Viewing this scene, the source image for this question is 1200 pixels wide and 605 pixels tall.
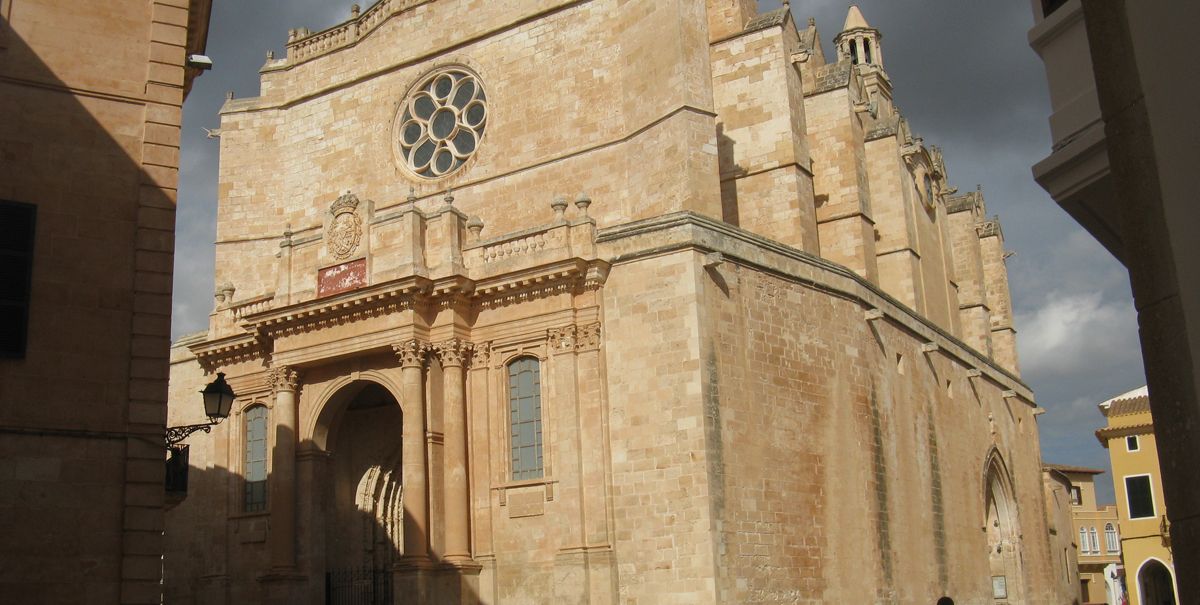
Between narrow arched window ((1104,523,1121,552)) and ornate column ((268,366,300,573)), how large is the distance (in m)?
42.3

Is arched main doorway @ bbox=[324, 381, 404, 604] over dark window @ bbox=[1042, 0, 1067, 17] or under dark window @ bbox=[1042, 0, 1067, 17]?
under

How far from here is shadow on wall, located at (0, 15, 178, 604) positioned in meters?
10.0

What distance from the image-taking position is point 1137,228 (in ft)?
17.2

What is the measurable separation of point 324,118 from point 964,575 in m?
14.7

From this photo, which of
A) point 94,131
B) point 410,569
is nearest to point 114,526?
point 94,131

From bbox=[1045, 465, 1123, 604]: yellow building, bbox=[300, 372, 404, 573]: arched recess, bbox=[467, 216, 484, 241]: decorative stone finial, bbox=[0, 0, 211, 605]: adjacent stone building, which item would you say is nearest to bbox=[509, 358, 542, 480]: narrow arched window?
bbox=[467, 216, 484, 241]: decorative stone finial

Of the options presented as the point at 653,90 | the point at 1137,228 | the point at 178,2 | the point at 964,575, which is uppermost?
the point at 653,90

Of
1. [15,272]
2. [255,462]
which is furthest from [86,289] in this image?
[255,462]

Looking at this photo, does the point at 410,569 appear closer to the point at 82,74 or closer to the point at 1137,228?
the point at 82,74

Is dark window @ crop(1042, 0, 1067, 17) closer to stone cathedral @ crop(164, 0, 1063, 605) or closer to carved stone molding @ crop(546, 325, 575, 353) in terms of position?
stone cathedral @ crop(164, 0, 1063, 605)

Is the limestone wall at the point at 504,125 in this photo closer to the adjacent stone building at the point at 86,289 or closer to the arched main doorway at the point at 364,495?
the arched main doorway at the point at 364,495

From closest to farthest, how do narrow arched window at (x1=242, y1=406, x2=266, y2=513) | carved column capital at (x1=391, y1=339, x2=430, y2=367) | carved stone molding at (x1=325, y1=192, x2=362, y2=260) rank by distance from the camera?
1. carved column capital at (x1=391, y1=339, x2=430, y2=367)
2. carved stone molding at (x1=325, y1=192, x2=362, y2=260)
3. narrow arched window at (x1=242, y1=406, x2=266, y2=513)

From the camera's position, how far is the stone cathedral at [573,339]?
16.2 m

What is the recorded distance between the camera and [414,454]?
17359 mm
